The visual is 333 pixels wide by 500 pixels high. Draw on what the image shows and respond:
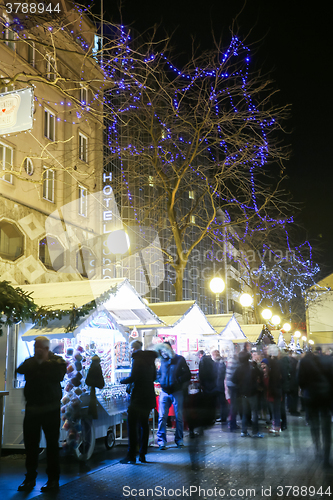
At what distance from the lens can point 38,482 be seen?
23.9 feet

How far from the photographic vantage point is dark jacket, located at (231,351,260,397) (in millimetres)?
11688

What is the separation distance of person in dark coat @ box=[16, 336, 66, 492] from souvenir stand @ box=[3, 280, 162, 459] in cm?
166

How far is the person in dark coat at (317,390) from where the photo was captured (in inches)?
326

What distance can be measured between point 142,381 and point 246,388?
3.84 m

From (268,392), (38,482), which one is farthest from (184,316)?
(38,482)

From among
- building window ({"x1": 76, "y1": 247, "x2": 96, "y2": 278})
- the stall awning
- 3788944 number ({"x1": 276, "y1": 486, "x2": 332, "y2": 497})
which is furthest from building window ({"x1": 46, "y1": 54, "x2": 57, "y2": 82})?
building window ({"x1": 76, "y1": 247, "x2": 96, "y2": 278})

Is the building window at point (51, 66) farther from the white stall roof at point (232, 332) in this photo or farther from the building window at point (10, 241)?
the white stall roof at point (232, 332)

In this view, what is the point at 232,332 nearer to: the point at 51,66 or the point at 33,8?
the point at 51,66

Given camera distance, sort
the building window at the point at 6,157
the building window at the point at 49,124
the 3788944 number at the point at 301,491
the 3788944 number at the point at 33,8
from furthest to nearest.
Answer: the building window at the point at 49,124
the building window at the point at 6,157
the 3788944 number at the point at 33,8
the 3788944 number at the point at 301,491

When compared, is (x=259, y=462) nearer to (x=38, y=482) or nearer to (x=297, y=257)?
(x=38, y=482)

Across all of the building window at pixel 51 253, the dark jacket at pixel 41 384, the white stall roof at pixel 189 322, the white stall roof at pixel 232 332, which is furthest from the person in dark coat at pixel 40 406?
the building window at pixel 51 253

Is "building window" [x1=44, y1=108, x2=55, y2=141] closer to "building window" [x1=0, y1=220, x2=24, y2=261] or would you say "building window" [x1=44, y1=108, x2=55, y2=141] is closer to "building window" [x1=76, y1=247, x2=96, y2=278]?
"building window" [x1=0, y1=220, x2=24, y2=261]

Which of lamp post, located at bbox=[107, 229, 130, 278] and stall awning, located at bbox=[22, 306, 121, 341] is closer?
stall awning, located at bbox=[22, 306, 121, 341]

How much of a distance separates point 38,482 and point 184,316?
793 centimetres
